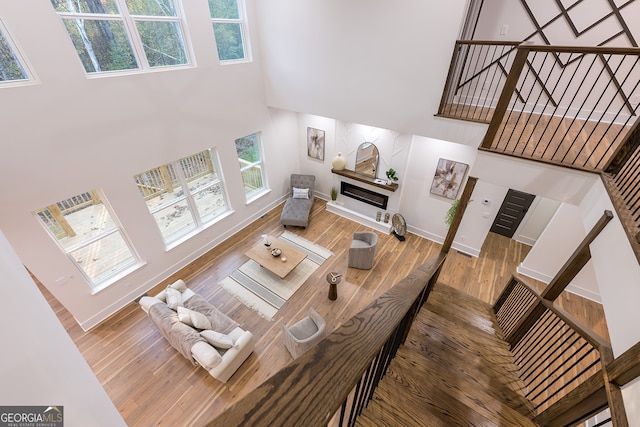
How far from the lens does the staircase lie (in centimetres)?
151

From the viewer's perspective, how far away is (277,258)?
549 cm

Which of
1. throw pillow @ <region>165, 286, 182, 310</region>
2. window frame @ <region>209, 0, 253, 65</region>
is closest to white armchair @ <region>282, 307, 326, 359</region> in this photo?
throw pillow @ <region>165, 286, 182, 310</region>

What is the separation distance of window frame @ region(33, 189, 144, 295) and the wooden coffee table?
2076mm

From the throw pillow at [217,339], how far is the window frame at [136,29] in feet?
12.8

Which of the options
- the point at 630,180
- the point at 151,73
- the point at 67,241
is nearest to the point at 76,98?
the point at 151,73

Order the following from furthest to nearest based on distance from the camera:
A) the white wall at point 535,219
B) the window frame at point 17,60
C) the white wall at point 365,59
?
the white wall at point 535,219 → the white wall at point 365,59 → the window frame at point 17,60

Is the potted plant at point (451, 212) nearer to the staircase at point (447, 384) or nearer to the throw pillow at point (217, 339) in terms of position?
the staircase at point (447, 384)

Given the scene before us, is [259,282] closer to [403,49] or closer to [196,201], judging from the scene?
[196,201]

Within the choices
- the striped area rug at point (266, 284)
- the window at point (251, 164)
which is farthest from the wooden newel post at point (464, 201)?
the window at point (251, 164)

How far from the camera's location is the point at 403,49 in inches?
170

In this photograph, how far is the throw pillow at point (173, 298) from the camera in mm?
4212

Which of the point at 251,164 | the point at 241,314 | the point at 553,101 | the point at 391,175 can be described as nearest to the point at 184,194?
the point at 251,164

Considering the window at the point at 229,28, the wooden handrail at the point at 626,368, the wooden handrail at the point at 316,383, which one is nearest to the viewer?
the wooden handrail at the point at 316,383

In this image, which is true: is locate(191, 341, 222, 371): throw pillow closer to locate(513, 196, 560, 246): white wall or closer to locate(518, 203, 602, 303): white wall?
locate(518, 203, 602, 303): white wall
